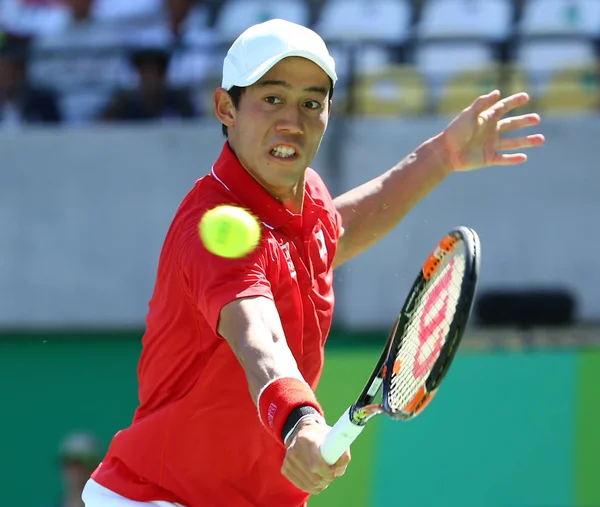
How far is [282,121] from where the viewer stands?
3.14m

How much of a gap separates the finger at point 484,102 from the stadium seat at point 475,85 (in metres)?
4.10

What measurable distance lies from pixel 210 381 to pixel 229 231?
0.43 metres

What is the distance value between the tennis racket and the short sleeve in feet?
1.20

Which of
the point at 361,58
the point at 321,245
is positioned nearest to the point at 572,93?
the point at 361,58

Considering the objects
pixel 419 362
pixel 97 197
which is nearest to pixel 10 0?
pixel 97 197

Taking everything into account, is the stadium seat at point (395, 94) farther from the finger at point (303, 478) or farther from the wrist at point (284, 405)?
the finger at point (303, 478)

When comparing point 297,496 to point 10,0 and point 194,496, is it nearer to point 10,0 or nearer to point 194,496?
point 194,496

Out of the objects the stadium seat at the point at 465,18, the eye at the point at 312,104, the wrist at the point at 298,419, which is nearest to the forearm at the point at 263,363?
the wrist at the point at 298,419

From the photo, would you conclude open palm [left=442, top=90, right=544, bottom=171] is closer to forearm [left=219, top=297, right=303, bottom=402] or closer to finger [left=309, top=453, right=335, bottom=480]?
forearm [left=219, top=297, right=303, bottom=402]

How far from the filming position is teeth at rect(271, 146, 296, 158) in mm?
3189

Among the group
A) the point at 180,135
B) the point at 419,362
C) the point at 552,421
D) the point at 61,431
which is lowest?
the point at 61,431

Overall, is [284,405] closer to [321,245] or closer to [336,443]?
[336,443]

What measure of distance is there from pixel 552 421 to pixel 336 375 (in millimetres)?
1300

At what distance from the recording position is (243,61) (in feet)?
10.4
